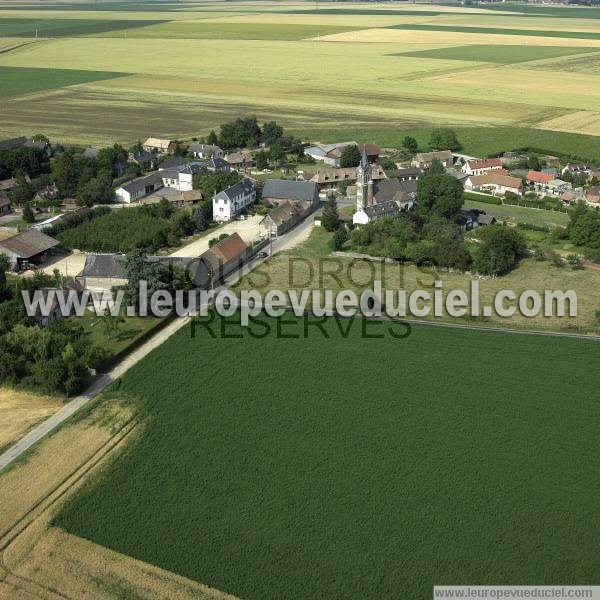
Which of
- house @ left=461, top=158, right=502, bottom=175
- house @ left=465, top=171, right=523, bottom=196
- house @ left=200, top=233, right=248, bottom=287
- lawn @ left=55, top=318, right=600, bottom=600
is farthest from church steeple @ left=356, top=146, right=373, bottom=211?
lawn @ left=55, top=318, right=600, bottom=600

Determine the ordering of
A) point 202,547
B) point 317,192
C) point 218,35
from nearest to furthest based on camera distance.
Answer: point 202,547
point 317,192
point 218,35

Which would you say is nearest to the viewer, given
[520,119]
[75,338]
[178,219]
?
[75,338]

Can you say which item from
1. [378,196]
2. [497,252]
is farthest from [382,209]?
[497,252]

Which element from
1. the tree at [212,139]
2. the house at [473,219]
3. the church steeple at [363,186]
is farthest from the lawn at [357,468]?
the tree at [212,139]

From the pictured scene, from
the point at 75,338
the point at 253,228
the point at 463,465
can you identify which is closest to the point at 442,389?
the point at 463,465

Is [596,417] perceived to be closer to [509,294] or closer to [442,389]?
[442,389]

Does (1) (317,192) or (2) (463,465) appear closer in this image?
(2) (463,465)
